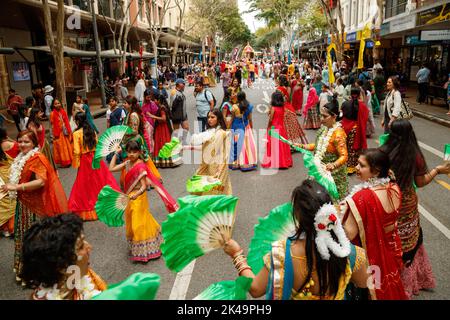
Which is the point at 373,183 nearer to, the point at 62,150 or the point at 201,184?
the point at 201,184

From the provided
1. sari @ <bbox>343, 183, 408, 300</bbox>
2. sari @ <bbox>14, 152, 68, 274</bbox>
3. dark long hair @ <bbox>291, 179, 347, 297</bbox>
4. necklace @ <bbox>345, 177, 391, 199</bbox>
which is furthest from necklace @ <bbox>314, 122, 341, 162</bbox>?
sari @ <bbox>14, 152, 68, 274</bbox>

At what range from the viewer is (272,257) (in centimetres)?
212

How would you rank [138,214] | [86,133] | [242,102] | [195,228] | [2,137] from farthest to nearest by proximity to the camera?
1. [242,102]
2. [86,133]
3. [2,137]
4. [138,214]
5. [195,228]

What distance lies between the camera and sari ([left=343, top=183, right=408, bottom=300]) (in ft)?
9.42

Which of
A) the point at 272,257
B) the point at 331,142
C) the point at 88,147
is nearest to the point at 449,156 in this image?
the point at 331,142

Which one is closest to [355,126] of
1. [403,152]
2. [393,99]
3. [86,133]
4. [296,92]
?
[393,99]

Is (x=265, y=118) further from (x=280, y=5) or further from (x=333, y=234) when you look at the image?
(x=280, y=5)

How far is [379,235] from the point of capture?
113 inches

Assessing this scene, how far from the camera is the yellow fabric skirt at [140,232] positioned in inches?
Result: 190

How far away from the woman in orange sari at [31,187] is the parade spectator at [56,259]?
83.7 inches

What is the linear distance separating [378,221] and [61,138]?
8.74 m

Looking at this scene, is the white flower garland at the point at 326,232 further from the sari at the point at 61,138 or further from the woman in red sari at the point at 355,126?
the sari at the point at 61,138

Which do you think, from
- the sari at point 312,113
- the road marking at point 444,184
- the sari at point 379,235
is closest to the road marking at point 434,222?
the road marking at point 444,184
